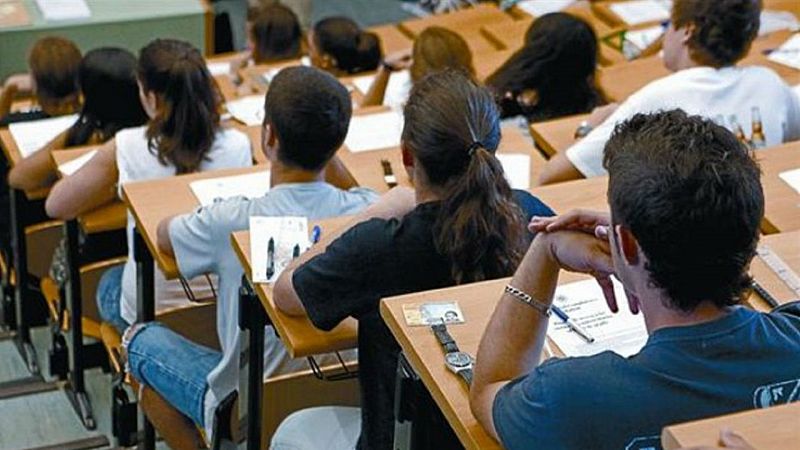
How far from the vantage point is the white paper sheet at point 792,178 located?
3029 millimetres

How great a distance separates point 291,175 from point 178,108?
0.71 m

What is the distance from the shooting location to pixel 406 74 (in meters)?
4.91

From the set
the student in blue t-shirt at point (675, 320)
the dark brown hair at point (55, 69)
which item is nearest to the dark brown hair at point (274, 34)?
the dark brown hair at point (55, 69)

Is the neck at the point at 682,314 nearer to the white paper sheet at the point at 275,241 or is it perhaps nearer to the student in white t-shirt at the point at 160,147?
the white paper sheet at the point at 275,241

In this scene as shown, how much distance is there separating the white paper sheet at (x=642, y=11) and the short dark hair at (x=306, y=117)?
3408 millimetres

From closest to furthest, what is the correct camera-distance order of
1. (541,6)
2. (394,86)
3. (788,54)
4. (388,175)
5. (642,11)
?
(388,175) → (788,54) → (394,86) → (642,11) → (541,6)

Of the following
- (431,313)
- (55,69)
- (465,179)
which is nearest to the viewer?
(431,313)

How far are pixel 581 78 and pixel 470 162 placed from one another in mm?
1824

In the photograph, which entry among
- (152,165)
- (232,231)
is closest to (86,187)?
(152,165)

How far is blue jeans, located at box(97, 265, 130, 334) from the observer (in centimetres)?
357

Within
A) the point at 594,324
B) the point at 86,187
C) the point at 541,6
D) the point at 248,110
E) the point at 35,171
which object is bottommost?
the point at 541,6

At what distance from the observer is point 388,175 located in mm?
3379

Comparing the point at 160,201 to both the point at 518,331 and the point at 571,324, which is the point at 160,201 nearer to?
the point at 571,324

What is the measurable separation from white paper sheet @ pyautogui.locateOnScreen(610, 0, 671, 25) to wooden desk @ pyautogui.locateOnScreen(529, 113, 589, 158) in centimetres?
238
